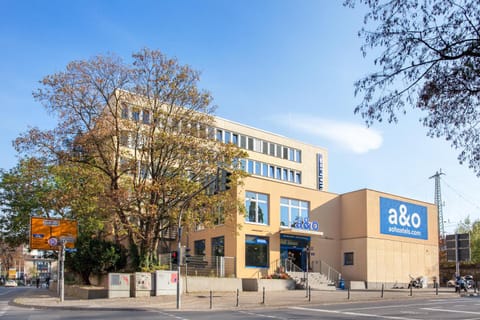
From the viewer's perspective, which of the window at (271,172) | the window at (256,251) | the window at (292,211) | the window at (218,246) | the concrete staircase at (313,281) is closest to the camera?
the concrete staircase at (313,281)

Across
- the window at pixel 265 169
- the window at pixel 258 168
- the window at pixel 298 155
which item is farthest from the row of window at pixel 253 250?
the window at pixel 298 155

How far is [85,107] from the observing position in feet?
107

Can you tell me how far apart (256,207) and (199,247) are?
7.25 metres

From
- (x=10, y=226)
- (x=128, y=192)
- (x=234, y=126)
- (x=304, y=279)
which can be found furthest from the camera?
(x=234, y=126)

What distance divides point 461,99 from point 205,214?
22.7 meters

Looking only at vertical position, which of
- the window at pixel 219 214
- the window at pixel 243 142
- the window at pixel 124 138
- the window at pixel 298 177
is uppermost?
the window at pixel 243 142

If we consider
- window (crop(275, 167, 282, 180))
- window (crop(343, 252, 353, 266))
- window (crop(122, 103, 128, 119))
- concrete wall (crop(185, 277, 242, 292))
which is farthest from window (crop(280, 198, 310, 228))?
window (crop(275, 167, 282, 180))

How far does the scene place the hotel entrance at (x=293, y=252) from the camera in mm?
41400

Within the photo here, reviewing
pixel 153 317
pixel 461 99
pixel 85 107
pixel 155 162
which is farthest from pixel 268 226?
pixel 461 99

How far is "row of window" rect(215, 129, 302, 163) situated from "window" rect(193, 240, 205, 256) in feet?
67.5

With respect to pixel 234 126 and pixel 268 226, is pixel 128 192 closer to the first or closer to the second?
pixel 268 226

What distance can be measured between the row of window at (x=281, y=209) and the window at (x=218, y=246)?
2890mm

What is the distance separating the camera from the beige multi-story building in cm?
3981

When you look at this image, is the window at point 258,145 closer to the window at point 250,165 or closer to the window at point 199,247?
the window at point 250,165
